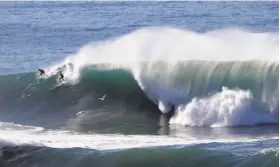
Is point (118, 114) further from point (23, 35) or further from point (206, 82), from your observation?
point (23, 35)

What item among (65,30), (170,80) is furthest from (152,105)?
(65,30)

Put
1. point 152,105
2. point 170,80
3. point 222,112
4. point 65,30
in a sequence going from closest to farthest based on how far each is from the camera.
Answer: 1. point 222,112
2. point 152,105
3. point 170,80
4. point 65,30

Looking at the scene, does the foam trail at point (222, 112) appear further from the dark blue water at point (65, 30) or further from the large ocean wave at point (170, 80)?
the dark blue water at point (65, 30)

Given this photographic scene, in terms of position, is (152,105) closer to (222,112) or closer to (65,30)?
(222,112)

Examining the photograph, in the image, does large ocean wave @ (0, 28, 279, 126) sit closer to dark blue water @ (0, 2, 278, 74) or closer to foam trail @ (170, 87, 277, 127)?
foam trail @ (170, 87, 277, 127)

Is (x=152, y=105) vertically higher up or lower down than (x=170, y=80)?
lower down

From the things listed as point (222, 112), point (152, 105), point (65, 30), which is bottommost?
point (222, 112)

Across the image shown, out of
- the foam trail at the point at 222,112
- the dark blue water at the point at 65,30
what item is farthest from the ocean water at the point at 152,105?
the dark blue water at the point at 65,30

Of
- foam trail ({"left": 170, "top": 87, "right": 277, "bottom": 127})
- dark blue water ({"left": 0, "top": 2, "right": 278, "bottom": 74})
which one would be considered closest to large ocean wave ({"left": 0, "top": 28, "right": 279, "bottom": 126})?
foam trail ({"left": 170, "top": 87, "right": 277, "bottom": 127})
